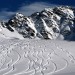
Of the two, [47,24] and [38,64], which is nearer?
[38,64]

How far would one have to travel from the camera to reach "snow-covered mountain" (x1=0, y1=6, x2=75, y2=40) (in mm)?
123750

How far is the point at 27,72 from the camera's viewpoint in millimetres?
10094

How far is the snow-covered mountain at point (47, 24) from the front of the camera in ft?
406

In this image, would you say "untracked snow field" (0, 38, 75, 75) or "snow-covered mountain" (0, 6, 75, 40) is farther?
"snow-covered mountain" (0, 6, 75, 40)

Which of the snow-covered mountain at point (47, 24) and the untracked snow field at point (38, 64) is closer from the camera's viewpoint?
the untracked snow field at point (38, 64)

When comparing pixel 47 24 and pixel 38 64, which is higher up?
pixel 47 24

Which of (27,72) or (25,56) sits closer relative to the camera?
(27,72)

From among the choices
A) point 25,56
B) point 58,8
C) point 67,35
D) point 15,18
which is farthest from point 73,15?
point 25,56

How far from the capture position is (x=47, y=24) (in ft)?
462

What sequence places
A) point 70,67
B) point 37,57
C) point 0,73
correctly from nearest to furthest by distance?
point 0,73 → point 70,67 → point 37,57

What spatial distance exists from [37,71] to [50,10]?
14691 cm

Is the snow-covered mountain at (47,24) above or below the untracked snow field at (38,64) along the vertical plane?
above

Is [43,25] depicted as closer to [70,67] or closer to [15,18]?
[15,18]

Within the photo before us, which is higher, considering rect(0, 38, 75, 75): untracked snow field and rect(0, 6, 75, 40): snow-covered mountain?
rect(0, 6, 75, 40): snow-covered mountain
